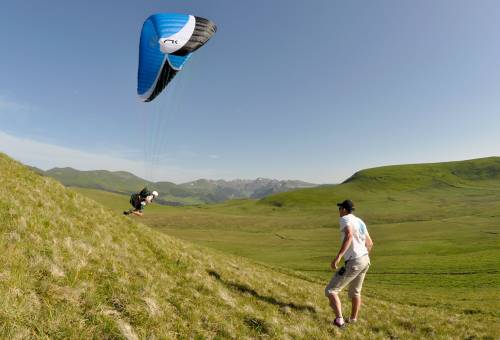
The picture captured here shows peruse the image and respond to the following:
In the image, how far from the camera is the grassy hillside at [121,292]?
18.2ft

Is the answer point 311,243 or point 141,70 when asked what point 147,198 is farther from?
point 311,243

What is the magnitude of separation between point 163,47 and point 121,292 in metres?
14.6

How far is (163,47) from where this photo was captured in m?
17.5

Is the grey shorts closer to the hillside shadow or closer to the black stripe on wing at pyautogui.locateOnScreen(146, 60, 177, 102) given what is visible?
the hillside shadow

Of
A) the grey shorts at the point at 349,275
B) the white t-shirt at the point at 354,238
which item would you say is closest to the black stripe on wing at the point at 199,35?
the white t-shirt at the point at 354,238

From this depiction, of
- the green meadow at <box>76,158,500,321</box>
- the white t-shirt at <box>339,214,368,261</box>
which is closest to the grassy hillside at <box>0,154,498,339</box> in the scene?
the white t-shirt at <box>339,214,368,261</box>

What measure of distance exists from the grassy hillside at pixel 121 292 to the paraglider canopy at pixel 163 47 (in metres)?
8.30

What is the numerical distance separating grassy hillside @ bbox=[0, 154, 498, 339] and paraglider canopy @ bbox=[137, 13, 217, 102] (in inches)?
327

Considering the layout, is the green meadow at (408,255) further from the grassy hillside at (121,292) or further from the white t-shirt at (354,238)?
the white t-shirt at (354,238)

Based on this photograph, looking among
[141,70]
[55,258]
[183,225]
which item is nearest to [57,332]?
[55,258]

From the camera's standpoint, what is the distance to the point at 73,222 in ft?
34.2

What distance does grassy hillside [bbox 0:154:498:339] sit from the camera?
556 cm

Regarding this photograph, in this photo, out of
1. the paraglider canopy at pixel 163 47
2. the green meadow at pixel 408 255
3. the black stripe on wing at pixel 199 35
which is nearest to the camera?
the paraglider canopy at pixel 163 47

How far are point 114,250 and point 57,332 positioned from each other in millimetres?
4723
